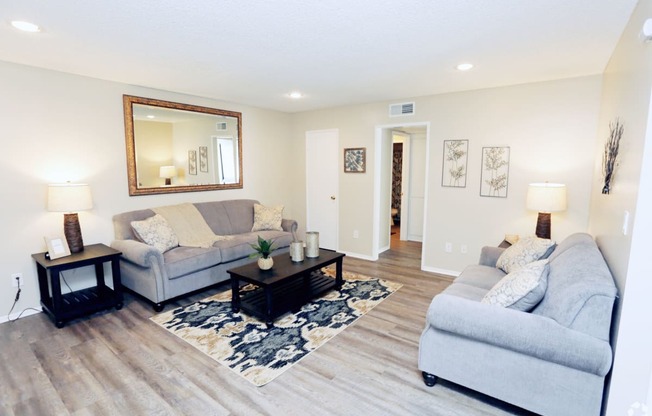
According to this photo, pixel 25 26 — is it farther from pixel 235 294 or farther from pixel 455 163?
pixel 455 163

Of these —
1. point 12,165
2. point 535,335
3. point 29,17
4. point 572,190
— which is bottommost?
point 535,335

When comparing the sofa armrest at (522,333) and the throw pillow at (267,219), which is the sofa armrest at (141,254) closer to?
the throw pillow at (267,219)

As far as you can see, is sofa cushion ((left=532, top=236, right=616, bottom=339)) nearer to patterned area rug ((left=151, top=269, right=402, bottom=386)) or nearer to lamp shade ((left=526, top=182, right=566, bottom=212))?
lamp shade ((left=526, top=182, right=566, bottom=212))

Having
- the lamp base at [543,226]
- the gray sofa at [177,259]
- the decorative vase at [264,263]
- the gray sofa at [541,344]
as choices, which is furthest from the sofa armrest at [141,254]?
the lamp base at [543,226]

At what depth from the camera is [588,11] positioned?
1.99 m

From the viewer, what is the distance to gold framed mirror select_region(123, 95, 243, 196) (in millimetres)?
3861

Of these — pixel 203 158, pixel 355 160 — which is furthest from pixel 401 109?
pixel 203 158

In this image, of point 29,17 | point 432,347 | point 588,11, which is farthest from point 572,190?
point 29,17

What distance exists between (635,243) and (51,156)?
445cm

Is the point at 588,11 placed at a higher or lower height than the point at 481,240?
higher

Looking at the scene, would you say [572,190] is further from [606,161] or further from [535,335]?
[535,335]

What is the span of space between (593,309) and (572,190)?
94.0 inches

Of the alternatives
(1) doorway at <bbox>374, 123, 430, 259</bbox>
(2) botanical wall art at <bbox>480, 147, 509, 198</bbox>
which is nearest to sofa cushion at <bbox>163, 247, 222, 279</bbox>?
(1) doorway at <bbox>374, 123, 430, 259</bbox>

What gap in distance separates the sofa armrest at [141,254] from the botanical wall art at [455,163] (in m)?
3.46
